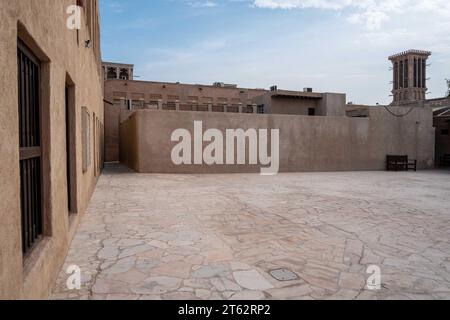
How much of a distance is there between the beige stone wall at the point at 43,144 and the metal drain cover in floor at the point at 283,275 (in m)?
2.41

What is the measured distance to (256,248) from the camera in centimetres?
486

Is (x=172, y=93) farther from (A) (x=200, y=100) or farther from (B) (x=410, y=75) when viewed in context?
(B) (x=410, y=75)

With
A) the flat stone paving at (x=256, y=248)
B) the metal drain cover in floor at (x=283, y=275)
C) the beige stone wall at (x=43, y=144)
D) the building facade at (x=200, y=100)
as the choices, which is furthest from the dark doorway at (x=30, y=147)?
the building facade at (x=200, y=100)

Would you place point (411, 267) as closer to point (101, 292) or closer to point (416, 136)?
point (101, 292)

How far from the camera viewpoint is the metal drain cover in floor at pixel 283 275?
376 cm

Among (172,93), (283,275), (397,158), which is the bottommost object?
(283,275)

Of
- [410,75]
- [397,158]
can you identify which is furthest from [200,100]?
[410,75]

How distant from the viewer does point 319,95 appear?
1251 inches

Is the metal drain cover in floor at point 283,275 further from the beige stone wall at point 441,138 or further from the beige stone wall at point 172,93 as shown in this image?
the beige stone wall at point 172,93

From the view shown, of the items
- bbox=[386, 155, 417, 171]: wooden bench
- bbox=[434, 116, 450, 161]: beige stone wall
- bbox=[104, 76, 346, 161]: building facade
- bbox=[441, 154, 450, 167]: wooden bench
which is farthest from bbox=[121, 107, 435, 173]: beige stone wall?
bbox=[104, 76, 346, 161]: building facade

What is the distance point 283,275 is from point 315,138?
16210 millimetres

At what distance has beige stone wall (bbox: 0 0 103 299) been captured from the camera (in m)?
2.08
